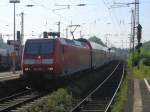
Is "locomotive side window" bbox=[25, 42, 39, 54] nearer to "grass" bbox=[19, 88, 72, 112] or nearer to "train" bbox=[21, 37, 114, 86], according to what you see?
"train" bbox=[21, 37, 114, 86]

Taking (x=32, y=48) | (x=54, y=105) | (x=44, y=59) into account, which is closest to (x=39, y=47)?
(x=32, y=48)

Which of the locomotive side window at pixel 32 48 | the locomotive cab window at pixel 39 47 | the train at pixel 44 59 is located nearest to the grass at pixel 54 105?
the train at pixel 44 59

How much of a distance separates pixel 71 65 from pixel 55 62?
15.9 feet

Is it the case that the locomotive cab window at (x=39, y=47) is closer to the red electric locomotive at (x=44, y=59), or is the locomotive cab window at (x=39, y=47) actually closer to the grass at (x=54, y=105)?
the red electric locomotive at (x=44, y=59)

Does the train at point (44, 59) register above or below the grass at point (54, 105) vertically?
above

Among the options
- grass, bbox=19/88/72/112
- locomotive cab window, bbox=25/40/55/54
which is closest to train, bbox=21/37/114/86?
locomotive cab window, bbox=25/40/55/54

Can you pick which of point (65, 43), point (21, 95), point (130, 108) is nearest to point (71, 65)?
point (65, 43)

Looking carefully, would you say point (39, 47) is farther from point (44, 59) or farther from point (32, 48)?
point (44, 59)

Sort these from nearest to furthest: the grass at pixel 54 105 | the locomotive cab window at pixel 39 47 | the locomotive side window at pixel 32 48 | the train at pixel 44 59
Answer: the grass at pixel 54 105 < the train at pixel 44 59 < the locomotive cab window at pixel 39 47 < the locomotive side window at pixel 32 48

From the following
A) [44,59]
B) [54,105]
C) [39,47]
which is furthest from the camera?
[39,47]

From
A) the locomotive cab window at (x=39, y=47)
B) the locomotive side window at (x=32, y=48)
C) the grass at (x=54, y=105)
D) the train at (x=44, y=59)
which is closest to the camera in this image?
the grass at (x=54, y=105)

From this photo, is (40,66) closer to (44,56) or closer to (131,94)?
(44,56)

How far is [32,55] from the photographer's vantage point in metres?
24.8

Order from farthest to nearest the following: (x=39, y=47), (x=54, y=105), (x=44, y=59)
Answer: (x=39, y=47) < (x=44, y=59) < (x=54, y=105)
